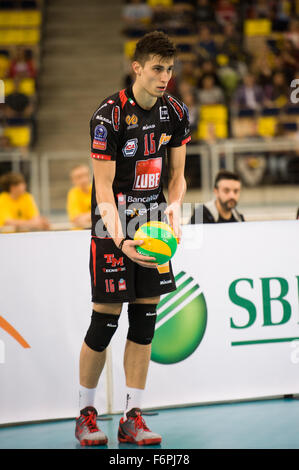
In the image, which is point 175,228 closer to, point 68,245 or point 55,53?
point 68,245

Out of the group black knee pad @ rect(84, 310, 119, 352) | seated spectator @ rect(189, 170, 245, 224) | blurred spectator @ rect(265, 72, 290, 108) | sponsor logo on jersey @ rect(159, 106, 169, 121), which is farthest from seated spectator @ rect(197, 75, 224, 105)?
black knee pad @ rect(84, 310, 119, 352)

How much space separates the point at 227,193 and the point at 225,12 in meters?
11.4

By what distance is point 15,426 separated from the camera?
453 centimetres

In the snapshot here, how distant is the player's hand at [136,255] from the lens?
3619 millimetres

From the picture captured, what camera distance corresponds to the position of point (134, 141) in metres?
3.81

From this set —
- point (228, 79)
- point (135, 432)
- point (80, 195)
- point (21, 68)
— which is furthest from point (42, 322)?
point (21, 68)

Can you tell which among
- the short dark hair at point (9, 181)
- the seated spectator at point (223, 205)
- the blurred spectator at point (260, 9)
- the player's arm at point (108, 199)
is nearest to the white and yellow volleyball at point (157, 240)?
the player's arm at point (108, 199)

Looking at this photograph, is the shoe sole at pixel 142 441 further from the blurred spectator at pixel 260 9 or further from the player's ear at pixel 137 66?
the blurred spectator at pixel 260 9

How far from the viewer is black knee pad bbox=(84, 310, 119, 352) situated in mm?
3918

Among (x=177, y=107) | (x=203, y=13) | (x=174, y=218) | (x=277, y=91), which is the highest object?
(x=203, y=13)

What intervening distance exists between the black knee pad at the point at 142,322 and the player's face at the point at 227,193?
7.30ft

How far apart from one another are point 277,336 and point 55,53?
1277 centimetres

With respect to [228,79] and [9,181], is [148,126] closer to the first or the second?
[9,181]

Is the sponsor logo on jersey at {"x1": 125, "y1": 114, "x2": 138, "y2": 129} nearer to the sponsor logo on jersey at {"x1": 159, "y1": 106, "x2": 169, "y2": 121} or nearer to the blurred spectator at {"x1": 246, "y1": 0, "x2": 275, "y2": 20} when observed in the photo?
the sponsor logo on jersey at {"x1": 159, "y1": 106, "x2": 169, "y2": 121}
